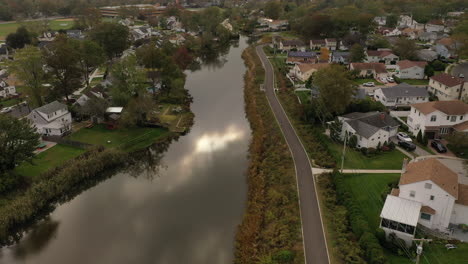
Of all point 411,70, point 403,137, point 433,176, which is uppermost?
point 411,70

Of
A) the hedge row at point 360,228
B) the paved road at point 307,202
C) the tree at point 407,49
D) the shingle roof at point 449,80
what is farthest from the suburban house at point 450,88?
the hedge row at point 360,228

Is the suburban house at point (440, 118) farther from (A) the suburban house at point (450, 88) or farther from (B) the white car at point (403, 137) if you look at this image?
(A) the suburban house at point (450, 88)

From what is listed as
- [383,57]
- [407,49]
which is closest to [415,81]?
[407,49]

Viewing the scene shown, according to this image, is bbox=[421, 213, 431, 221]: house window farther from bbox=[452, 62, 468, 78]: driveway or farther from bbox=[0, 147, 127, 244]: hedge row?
bbox=[452, 62, 468, 78]: driveway

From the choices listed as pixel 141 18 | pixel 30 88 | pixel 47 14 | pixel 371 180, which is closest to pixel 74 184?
pixel 30 88

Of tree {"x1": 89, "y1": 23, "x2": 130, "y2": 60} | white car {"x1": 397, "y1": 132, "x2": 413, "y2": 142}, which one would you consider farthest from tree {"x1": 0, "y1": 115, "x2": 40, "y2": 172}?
→ tree {"x1": 89, "y1": 23, "x2": 130, "y2": 60}

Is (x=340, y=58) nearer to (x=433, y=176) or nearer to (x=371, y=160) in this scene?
(x=371, y=160)

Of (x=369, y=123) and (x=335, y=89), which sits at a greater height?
(x=335, y=89)
